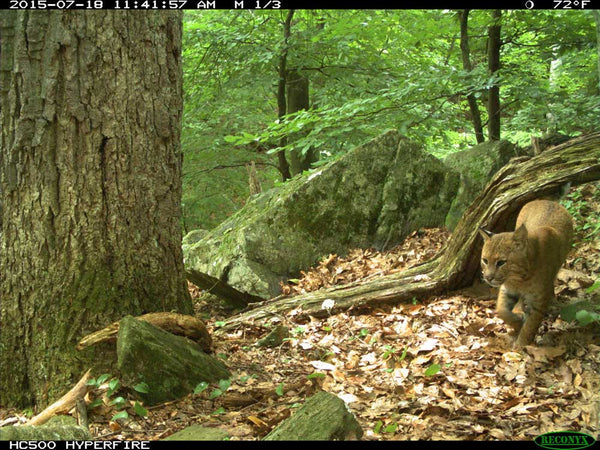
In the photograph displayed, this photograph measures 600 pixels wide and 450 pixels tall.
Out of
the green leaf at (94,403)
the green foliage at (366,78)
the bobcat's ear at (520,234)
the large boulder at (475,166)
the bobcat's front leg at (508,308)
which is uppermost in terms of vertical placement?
the green foliage at (366,78)

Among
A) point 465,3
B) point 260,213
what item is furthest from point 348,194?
point 465,3

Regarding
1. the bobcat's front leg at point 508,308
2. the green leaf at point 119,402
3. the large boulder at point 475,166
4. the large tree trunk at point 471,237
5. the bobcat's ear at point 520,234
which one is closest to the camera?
the green leaf at point 119,402

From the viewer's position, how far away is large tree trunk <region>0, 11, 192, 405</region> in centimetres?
358

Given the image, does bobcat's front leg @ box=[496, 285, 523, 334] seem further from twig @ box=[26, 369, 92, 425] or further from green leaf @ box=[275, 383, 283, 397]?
twig @ box=[26, 369, 92, 425]

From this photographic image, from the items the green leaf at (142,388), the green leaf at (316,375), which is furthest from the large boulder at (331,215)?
the green leaf at (142,388)

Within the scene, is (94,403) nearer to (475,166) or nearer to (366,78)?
(475,166)

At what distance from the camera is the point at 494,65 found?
809 cm

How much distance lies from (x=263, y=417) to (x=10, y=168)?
2.68 m

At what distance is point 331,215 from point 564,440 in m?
4.80

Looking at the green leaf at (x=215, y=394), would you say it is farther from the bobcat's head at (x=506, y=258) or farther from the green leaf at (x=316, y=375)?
the bobcat's head at (x=506, y=258)

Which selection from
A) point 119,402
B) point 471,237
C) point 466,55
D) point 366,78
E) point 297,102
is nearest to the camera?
point 119,402

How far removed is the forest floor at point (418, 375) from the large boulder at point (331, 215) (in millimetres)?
1620

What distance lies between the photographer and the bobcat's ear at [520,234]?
13.3 feet

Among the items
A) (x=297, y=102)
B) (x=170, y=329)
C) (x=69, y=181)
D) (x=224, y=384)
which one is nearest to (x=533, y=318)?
(x=224, y=384)
